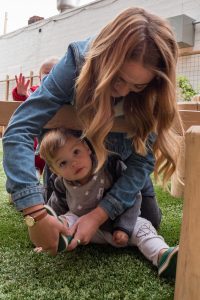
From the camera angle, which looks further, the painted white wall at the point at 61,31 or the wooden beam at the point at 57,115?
the painted white wall at the point at 61,31

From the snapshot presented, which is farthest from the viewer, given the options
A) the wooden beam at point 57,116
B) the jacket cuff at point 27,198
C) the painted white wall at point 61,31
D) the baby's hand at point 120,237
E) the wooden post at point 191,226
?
the painted white wall at point 61,31

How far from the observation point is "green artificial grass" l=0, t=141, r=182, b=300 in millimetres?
667

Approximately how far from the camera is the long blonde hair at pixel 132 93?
69cm

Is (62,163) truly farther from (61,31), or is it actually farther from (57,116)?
(61,31)

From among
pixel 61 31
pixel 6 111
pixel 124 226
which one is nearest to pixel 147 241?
pixel 124 226

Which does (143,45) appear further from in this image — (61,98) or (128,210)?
(128,210)

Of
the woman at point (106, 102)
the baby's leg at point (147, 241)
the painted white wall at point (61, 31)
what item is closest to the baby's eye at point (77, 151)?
the woman at point (106, 102)

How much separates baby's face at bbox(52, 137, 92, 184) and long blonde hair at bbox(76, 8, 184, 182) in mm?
A: 108

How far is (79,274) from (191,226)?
0.34 m

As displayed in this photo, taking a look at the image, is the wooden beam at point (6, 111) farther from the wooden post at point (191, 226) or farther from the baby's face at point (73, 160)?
the wooden post at point (191, 226)

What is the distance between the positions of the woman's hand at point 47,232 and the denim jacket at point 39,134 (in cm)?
4

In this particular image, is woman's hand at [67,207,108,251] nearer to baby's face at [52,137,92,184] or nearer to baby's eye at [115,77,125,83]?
baby's face at [52,137,92,184]

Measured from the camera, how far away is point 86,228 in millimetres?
803

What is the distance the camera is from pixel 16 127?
702 millimetres
